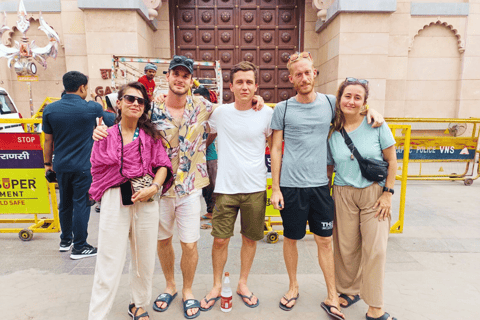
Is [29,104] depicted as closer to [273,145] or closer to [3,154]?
[3,154]

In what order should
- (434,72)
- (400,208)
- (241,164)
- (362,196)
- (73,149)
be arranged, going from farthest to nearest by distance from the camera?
(434,72), (400,208), (73,149), (241,164), (362,196)

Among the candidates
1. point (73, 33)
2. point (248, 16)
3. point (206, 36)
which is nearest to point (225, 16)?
point (248, 16)

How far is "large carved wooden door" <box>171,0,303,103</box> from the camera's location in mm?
10492

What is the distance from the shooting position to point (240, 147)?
2783 mm

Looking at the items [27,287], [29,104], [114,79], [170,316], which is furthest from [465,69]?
[29,104]

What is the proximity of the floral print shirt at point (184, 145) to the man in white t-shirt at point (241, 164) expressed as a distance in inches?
8.1

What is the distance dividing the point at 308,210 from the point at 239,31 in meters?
9.30

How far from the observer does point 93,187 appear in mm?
2412

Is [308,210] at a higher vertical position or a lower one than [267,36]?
lower

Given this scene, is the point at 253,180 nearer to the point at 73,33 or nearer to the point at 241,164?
the point at 241,164

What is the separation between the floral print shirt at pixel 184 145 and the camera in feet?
8.81

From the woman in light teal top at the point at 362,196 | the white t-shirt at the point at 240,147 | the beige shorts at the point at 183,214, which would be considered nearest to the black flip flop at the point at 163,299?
the beige shorts at the point at 183,214

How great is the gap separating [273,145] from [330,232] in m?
0.96

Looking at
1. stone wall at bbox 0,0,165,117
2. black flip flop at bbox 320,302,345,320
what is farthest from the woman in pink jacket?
stone wall at bbox 0,0,165,117
